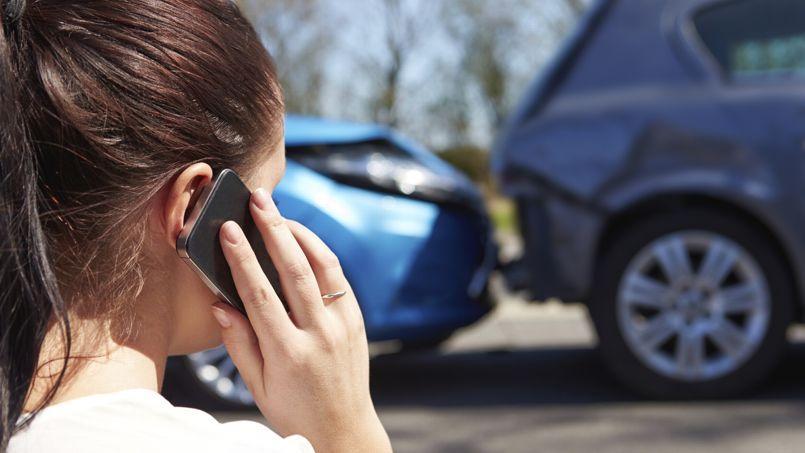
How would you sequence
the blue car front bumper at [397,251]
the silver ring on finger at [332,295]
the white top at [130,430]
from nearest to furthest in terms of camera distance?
the white top at [130,430]
the silver ring on finger at [332,295]
the blue car front bumper at [397,251]

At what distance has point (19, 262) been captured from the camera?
888 millimetres

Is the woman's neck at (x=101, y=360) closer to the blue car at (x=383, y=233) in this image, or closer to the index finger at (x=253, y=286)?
the index finger at (x=253, y=286)

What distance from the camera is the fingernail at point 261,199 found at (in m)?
1.07

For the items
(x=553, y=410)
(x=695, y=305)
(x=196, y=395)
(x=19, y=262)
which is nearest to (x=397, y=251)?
(x=553, y=410)

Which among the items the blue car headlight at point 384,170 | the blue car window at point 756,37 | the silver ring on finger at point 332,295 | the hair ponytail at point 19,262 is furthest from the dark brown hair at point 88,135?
the blue car window at point 756,37

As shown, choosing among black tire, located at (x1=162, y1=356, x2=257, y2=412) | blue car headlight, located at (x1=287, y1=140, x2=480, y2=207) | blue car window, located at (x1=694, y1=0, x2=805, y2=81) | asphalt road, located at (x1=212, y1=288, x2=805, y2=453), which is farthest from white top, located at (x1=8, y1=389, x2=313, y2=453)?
blue car window, located at (x1=694, y1=0, x2=805, y2=81)

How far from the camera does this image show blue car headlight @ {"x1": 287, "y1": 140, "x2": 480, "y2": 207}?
371cm

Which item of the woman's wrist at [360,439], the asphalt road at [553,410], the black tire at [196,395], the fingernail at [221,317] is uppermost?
the fingernail at [221,317]

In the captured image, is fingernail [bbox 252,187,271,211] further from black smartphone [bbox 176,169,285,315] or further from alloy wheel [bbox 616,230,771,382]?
alloy wheel [bbox 616,230,771,382]

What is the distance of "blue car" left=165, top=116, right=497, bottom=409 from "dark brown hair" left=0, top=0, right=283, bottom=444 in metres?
2.43

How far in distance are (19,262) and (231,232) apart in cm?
22

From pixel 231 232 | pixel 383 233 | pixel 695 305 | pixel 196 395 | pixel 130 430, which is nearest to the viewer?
pixel 130 430

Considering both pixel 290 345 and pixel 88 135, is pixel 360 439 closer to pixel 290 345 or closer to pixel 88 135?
pixel 290 345

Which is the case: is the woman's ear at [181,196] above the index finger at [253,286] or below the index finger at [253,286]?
above
